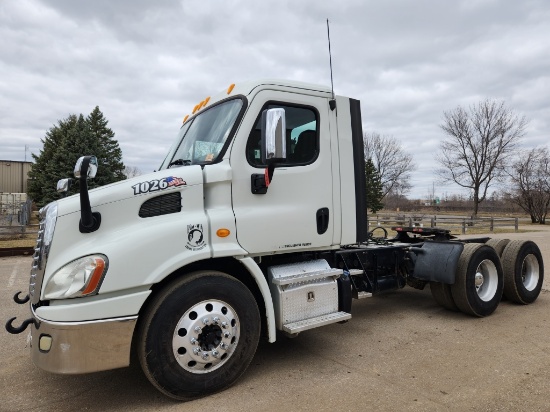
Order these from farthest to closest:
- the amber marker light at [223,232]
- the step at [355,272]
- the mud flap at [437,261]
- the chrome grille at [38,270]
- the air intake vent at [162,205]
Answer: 1. the mud flap at [437,261]
2. the step at [355,272]
3. the amber marker light at [223,232]
4. the air intake vent at [162,205]
5. the chrome grille at [38,270]

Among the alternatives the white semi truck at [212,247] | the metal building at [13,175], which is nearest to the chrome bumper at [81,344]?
the white semi truck at [212,247]

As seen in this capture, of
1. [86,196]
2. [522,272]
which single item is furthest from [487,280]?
[86,196]

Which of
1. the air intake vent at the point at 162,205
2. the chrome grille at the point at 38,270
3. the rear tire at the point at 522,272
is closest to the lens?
the chrome grille at the point at 38,270

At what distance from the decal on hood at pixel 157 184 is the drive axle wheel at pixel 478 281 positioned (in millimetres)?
3849

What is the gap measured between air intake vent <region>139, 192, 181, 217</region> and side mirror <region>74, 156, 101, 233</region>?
352 mm

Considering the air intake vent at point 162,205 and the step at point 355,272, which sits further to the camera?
the step at point 355,272

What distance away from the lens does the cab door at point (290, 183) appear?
3631 millimetres

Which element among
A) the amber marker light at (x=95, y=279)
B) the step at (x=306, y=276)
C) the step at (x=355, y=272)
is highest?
the amber marker light at (x=95, y=279)

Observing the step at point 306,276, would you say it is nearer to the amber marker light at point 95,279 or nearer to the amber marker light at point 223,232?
the amber marker light at point 223,232

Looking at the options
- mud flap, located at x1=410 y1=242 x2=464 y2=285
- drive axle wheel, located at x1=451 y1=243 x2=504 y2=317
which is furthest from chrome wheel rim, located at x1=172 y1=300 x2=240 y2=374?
drive axle wheel, located at x1=451 y1=243 x2=504 y2=317

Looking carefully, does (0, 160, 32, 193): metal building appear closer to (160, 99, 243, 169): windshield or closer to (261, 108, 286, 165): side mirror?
(160, 99, 243, 169): windshield

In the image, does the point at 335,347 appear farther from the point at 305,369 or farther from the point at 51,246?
the point at 51,246

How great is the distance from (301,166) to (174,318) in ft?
6.11

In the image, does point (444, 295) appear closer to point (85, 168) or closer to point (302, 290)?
point (302, 290)
